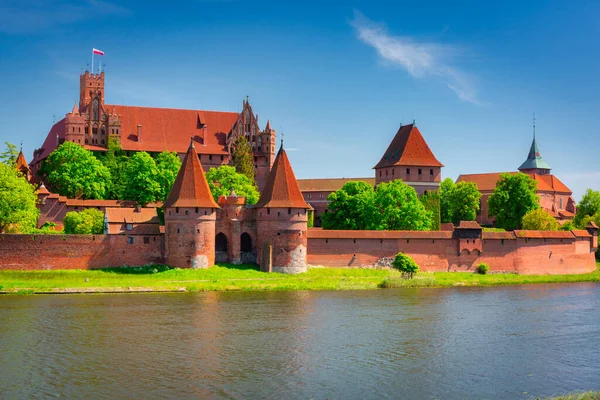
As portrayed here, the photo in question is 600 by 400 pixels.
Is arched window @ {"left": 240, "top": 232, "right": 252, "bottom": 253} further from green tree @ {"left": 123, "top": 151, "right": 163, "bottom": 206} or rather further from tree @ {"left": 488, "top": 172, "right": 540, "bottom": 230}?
tree @ {"left": 488, "top": 172, "right": 540, "bottom": 230}

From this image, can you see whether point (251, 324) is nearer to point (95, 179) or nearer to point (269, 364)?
point (269, 364)

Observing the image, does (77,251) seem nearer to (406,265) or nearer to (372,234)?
(372,234)

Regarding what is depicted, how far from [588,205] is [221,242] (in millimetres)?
38811

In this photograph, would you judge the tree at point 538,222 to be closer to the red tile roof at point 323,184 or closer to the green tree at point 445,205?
the green tree at point 445,205

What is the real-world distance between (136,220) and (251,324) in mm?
16832

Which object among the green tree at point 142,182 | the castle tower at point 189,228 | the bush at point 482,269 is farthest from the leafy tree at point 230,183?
the bush at point 482,269

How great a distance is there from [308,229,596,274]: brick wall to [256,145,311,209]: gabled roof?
2474mm

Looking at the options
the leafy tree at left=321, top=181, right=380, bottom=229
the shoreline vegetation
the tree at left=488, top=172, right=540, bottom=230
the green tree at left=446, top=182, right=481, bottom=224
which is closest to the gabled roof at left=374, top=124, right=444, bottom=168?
the tree at left=488, top=172, right=540, bottom=230

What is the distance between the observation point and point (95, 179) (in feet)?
187

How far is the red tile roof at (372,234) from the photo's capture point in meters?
46.4

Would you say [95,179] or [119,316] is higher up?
[95,179]

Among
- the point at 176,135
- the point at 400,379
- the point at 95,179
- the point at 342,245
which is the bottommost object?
the point at 400,379

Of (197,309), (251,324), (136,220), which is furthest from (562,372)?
(136,220)

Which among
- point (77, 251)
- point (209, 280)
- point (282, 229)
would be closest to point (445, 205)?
point (282, 229)
